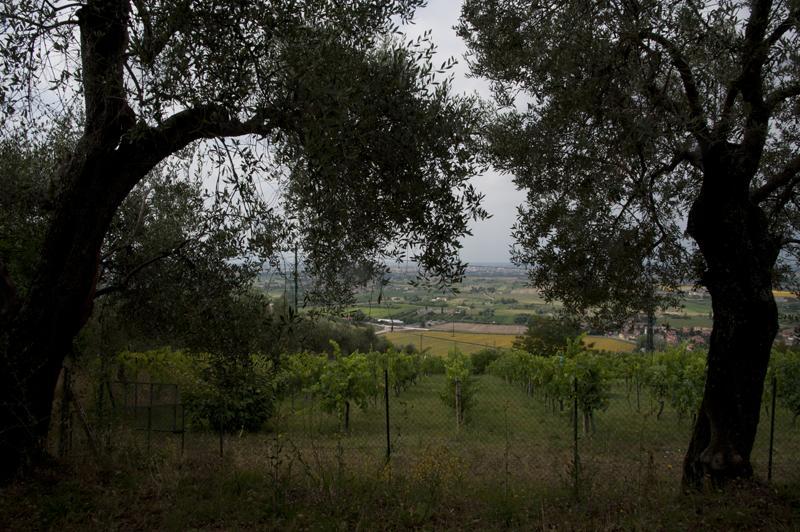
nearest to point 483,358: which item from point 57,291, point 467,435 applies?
point 467,435

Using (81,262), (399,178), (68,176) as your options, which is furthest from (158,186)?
(399,178)

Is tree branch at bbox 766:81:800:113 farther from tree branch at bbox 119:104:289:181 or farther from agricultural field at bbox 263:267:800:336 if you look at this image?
tree branch at bbox 119:104:289:181

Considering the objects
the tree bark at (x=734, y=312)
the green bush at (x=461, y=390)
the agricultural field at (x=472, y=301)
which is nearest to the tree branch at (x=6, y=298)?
the agricultural field at (x=472, y=301)

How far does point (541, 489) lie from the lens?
641 centimetres

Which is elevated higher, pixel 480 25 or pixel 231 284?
pixel 480 25

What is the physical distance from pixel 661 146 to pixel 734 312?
2087 millimetres

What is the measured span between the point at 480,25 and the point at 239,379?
5550mm

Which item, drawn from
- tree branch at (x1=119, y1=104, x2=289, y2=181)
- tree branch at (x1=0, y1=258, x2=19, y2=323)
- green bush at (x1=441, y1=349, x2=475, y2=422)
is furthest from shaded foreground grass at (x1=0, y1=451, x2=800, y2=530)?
green bush at (x1=441, y1=349, x2=475, y2=422)

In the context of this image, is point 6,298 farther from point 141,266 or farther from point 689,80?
point 689,80

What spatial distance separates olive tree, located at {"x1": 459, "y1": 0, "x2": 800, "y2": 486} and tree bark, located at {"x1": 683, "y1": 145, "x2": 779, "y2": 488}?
0.01m

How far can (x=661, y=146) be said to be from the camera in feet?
18.4

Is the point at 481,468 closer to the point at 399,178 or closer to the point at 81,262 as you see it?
the point at 399,178

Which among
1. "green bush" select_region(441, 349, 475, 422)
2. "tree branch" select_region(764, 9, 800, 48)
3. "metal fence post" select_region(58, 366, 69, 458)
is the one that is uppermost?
"tree branch" select_region(764, 9, 800, 48)

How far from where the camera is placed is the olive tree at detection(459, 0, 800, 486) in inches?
215
